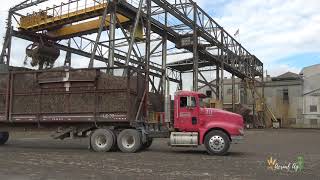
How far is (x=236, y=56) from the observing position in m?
70.3

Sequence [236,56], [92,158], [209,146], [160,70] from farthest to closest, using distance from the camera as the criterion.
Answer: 1. [236,56]
2. [160,70]
3. [209,146]
4. [92,158]

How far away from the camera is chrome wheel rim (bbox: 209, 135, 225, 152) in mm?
19750

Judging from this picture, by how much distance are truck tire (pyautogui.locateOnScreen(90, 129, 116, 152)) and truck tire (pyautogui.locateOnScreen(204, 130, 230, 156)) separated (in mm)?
4167

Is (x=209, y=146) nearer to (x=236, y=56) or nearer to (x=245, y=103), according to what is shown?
(x=236, y=56)

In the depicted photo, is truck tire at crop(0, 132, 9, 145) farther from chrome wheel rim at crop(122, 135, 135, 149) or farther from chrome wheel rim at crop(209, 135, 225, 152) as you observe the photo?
chrome wheel rim at crop(209, 135, 225, 152)

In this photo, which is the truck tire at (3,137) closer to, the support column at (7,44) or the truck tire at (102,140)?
the truck tire at (102,140)

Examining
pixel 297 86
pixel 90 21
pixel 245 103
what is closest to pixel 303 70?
pixel 297 86

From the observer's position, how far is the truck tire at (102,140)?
2073 cm

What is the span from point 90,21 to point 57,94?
18.9m

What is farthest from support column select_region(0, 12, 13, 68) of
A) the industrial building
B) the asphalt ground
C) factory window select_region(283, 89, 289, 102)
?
factory window select_region(283, 89, 289, 102)

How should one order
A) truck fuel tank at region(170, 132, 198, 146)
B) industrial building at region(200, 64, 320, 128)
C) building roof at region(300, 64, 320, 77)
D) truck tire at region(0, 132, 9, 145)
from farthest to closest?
1. building roof at region(300, 64, 320, 77)
2. industrial building at region(200, 64, 320, 128)
3. truck tire at region(0, 132, 9, 145)
4. truck fuel tank at region(170, 132, 198, 146)

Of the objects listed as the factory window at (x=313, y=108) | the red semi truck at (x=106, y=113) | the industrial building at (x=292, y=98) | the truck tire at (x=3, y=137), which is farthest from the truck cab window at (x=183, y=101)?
the factory window at (x=313, y=108)

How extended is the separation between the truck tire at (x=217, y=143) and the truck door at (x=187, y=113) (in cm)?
94

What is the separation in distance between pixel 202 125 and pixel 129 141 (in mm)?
3308
